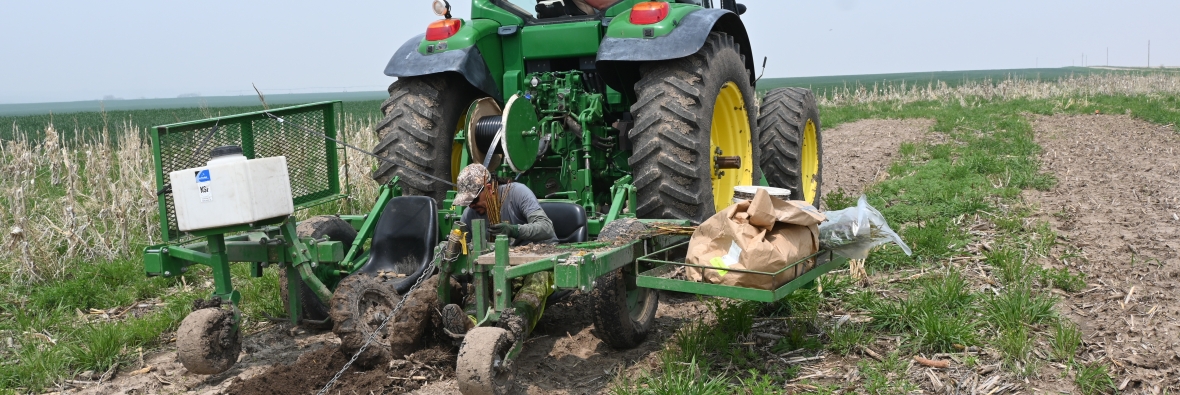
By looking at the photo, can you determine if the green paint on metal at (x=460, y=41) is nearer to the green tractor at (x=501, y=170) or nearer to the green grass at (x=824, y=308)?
the green tractor at (x=501, y=170)

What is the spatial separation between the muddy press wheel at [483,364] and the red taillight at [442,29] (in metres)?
2.68

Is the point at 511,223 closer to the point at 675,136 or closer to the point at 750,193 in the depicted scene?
the point at 675,136

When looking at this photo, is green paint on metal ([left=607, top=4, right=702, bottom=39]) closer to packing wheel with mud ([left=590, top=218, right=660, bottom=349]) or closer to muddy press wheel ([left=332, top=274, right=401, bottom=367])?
packing wheel with mud ([left=590, top=218, right=660, bottom=349])

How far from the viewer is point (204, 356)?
392 cm

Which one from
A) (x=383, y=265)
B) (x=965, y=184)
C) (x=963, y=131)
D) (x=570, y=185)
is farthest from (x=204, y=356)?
(x=963, y=131)

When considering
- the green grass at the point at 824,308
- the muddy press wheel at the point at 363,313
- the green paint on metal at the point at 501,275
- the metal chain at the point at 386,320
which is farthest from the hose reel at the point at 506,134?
the green grass at the point at 824,308

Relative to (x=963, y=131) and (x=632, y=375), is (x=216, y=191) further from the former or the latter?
(x=963, y=131)

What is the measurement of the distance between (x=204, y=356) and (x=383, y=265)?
3.42 ft

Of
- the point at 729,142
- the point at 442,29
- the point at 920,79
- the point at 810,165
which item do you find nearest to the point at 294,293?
the point at 442,29

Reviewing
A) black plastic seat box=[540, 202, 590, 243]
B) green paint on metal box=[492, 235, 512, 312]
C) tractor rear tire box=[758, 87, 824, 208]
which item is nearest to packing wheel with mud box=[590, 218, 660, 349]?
black plastic seat box=[540, 202, 590, 243]

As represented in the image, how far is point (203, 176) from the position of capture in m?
3.87

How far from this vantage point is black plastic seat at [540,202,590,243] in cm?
489

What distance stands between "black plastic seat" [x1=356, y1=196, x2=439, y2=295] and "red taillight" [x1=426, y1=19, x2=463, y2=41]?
4.58ft

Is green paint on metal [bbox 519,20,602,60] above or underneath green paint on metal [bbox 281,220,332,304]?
above
